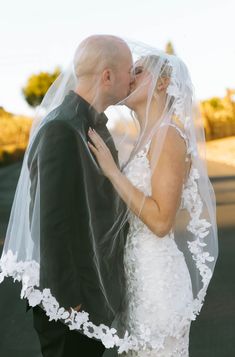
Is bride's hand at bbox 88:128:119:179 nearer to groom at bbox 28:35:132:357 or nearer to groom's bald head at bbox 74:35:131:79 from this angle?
groom at bbox 28:35:132:357

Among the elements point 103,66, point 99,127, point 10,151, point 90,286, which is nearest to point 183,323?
point 90,286

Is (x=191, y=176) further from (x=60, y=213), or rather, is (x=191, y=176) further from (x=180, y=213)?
(x=60, y=213)

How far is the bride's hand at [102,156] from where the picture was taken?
289 centimetres

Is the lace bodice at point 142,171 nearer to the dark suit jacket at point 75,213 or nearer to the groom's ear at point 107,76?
the dark suit jacket at point 75,213

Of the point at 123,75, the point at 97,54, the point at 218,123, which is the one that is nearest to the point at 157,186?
the point at 123,75

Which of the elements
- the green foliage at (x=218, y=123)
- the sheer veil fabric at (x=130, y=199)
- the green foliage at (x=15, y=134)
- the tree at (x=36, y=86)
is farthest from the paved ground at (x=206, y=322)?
the tree at (x=36, y=86)

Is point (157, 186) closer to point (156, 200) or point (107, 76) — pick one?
point (156, 200)

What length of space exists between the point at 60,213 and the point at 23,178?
0.51m

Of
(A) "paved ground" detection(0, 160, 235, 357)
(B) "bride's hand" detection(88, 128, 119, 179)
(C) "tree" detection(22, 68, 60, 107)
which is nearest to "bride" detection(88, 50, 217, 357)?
(B) "bride's hand" detection(88, 128, 119, 179)

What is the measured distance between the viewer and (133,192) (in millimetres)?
2934

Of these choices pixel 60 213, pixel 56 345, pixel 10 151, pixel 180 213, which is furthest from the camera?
pixel 10 151

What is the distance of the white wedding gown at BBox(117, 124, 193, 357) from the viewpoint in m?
3.02

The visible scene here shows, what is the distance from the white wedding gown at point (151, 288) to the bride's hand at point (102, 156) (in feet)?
0.54

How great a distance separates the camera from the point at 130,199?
2926mm
